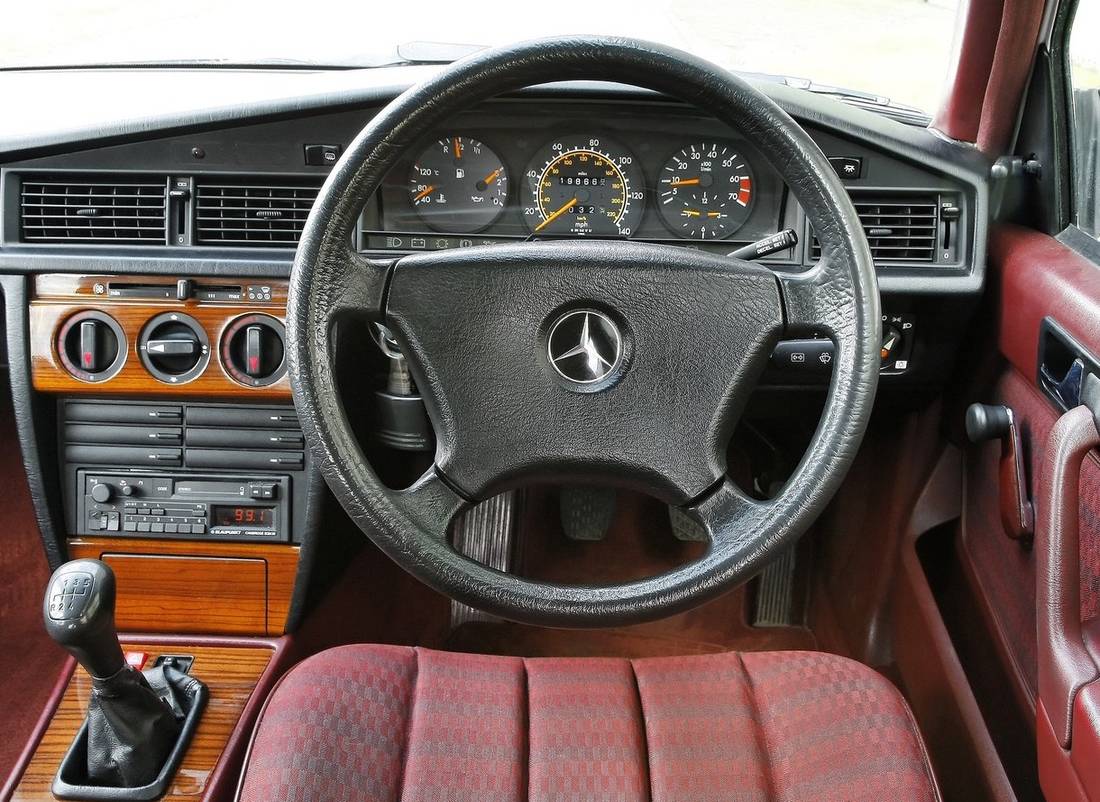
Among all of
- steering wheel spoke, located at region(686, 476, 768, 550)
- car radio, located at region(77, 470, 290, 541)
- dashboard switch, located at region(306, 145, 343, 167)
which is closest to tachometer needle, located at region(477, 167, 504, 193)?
dashboard switch, located at region(306, 145, 343, 167)

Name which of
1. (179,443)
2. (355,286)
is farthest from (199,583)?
(355,286)

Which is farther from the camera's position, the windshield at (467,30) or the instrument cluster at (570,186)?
the windshield at (467,30)

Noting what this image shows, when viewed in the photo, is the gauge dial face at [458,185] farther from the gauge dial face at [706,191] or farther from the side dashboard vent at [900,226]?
the side dashboard vent at [900,226]

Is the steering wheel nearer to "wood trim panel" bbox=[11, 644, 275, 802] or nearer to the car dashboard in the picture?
the car dashboard

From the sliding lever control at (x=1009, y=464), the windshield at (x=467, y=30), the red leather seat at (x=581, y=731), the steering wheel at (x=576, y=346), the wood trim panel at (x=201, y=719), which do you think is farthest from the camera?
the windshield at (x=467, y=30)

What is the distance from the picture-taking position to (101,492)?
5.45 ft

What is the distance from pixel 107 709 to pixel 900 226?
4.48 feet

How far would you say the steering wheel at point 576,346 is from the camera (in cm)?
103

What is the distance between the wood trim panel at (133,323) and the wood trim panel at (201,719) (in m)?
0.43

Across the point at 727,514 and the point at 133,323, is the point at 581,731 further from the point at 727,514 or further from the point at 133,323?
the point at 133,323

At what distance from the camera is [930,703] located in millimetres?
1816

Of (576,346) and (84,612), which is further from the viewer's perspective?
(84,612)

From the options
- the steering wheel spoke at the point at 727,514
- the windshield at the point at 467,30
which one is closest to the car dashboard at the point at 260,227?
the windshield at the point at 467,30

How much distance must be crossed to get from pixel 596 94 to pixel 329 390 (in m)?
0.73
